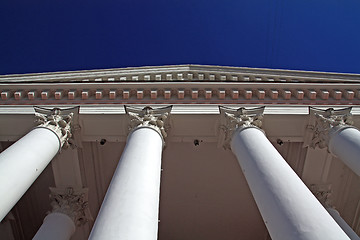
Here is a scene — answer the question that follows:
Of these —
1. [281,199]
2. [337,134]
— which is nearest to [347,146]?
[337,134]

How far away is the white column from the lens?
572 centimetres

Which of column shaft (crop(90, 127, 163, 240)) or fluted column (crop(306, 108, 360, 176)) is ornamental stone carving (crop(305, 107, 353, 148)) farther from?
column shaft (crop(90, 127, 163, 240))

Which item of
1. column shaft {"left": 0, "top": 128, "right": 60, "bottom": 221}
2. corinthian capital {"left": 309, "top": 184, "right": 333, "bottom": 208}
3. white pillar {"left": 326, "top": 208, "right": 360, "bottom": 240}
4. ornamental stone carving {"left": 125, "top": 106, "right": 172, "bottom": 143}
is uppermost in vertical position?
ornamental stone carving {"left": 125, "top": 106, "right": 172, "bottom": 143}

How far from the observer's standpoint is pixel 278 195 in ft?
23.5

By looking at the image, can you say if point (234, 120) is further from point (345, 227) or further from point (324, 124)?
point (345, 227)

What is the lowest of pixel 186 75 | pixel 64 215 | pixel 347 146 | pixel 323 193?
pixel 64 215

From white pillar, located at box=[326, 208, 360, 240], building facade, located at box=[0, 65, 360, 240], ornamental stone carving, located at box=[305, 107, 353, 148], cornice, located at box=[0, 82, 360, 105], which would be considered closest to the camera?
building facade, located at box=[0, 65, 360, 240]

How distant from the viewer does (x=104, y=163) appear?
618 inches

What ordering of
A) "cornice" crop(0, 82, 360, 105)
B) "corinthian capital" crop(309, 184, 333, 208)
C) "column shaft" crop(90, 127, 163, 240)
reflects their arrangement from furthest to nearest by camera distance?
"corinthian capital" crop(309, 184, 333, 208) < "cornice" crop(0, 82, 360, 105) < "column shaft" crop(90, 127, 163, 240)

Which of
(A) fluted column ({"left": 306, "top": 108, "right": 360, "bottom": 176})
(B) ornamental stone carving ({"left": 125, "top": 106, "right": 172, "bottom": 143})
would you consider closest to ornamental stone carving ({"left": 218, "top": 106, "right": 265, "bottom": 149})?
(B) ornamental stone carving ({"left": 125, "top": 106, "right": 172, "bottom": 143})

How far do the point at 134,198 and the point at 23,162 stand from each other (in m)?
4.36

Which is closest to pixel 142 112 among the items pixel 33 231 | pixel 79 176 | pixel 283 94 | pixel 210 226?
pixel 79 176

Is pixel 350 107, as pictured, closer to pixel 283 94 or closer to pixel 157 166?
pixel 283 94

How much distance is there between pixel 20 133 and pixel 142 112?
6.05 m
